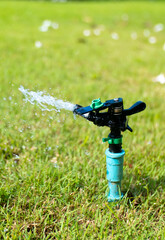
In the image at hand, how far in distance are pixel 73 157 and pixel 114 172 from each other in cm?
63

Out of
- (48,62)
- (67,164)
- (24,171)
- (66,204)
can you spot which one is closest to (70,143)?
(67,164)

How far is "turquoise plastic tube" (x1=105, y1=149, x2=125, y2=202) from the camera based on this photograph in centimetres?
150

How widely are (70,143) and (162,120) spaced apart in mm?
1174

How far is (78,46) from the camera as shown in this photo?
5520mm

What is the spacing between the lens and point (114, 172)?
5.10ft

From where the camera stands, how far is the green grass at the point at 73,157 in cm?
157

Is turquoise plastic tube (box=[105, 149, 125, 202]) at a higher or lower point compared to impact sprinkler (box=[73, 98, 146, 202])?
lower

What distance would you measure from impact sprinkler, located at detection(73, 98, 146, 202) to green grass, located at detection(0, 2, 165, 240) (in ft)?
0.70

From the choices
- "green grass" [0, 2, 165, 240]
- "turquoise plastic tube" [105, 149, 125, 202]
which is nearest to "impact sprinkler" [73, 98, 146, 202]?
"turquoise plastic tube" [105, 149, 125, 202]

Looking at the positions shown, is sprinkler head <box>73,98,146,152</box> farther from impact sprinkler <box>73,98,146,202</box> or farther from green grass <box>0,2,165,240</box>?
green grass <box>0,2,165,240</box>

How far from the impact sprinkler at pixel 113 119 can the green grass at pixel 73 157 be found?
21cm

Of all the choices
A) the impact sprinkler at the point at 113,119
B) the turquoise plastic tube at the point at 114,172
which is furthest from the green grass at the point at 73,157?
the impact sprinkler at the point at 113,119

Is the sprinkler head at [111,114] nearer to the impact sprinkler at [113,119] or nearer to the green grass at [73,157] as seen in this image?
the impact sprinkler at [113,119]

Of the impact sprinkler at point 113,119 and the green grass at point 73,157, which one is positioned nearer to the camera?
the impact sprinkler at point 113,119
